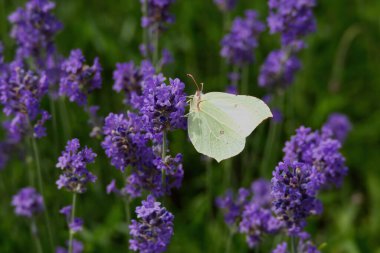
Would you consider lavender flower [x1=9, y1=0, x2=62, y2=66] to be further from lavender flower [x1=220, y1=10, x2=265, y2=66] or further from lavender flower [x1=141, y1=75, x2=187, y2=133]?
lavender flower [x1=141, y1=75, x2=187, y2=133]

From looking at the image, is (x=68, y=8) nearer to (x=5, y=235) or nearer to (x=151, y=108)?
(x=5, y=235)

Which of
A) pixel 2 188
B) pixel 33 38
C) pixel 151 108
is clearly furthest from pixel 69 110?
pixel 151 108

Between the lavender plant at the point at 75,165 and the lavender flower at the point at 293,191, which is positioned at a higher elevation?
the lavender plant at the point at 75,165

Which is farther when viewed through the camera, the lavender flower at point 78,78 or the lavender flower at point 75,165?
the lavender flower at point 78,78

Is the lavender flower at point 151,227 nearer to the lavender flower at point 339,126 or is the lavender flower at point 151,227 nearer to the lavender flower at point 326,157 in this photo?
the lavender flower at point 326,157

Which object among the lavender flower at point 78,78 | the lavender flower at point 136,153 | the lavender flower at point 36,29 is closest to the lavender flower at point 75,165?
the lavender flower at point 136,153

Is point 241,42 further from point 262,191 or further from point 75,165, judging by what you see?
point 75,165

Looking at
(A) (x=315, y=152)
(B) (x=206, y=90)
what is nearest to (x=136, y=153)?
(A) (x=315, y=152)
